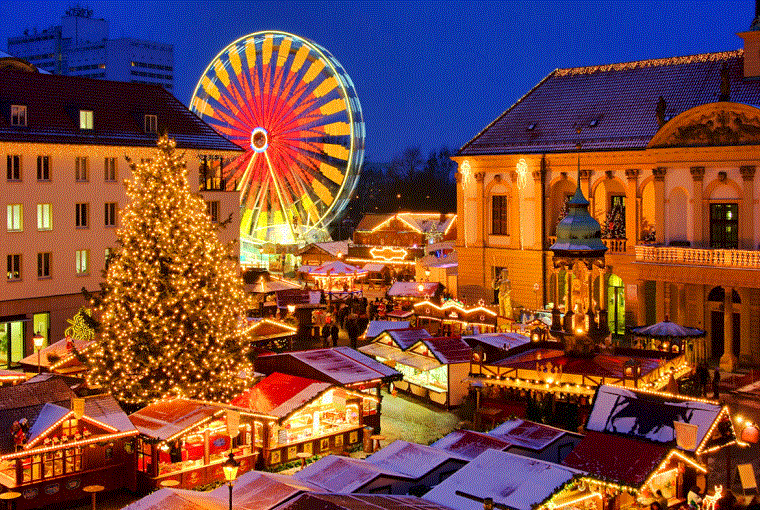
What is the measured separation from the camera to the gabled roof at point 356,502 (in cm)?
1493

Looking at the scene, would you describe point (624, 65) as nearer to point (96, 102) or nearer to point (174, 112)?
point (174, 112)

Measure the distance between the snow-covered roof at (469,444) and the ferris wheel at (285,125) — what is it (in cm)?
3823

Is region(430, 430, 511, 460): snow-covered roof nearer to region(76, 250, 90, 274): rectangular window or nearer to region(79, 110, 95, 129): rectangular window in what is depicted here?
region(76, 250, 90, 274): rectangular window

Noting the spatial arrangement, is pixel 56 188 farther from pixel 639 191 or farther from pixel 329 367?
pixel 639 191

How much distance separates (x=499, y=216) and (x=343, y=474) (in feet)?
104

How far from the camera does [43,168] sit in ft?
133

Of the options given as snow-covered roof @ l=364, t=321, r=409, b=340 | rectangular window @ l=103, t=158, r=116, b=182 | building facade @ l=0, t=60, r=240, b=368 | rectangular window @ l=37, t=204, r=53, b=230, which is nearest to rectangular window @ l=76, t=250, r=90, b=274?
building facade @ l=0, t=60, r=240, b=368

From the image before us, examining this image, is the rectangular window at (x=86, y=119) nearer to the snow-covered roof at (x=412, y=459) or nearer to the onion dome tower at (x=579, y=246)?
the onion dome tower at (x=579, y=246)

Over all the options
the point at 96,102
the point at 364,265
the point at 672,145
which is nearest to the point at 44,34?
the point at 364,265

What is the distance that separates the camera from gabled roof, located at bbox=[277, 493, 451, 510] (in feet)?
49.0

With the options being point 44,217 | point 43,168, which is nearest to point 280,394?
point 44,217

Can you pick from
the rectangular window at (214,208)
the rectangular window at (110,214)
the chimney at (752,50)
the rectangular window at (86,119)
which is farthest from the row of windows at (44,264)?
the chimney at (752,50)

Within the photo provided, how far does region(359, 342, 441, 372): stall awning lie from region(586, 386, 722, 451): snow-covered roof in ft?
32.7

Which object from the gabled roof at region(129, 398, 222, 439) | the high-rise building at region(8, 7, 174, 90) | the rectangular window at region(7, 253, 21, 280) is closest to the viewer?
the gabled roof at region(129, 398, 222, 439)
